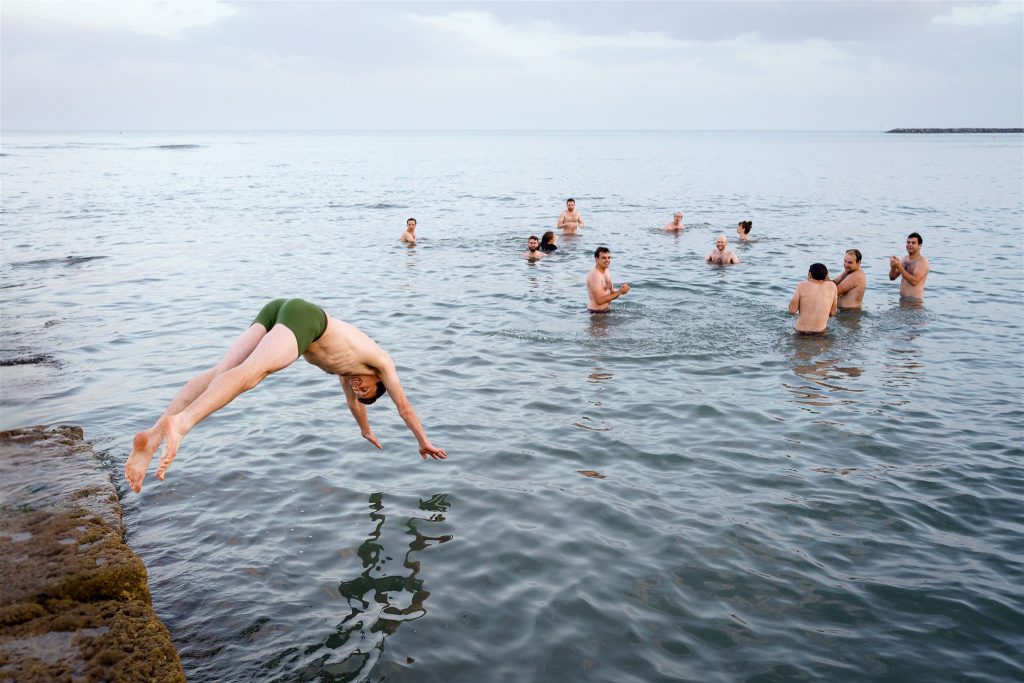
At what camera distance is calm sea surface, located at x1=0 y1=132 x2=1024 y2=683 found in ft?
17.4

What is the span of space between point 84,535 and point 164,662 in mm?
1631

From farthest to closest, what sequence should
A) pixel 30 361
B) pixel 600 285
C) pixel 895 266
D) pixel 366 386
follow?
pixel 895 266
pixel 600 285
pixel 30 361
pixel 366 386

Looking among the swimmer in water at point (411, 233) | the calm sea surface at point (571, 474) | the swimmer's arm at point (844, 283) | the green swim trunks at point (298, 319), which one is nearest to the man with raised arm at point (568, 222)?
the swimmer in water at point (411, 233)

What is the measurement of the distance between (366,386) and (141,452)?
210 cm

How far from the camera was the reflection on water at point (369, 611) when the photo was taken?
4949 millimetres

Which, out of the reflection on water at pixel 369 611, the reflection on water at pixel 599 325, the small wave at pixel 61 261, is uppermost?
the small wave at pixel 61 261

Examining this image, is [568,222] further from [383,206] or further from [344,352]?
[344,352]

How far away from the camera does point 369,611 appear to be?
561cm

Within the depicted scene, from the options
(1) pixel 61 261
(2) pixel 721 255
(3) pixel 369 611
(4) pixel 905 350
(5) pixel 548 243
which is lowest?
(3) pixel 369 611

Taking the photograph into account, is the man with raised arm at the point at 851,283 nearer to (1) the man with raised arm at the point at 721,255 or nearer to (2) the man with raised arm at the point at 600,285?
(2) the man with raised arm at the point at 600,285

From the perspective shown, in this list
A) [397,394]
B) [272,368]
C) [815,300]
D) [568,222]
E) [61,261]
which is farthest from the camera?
[568,222]

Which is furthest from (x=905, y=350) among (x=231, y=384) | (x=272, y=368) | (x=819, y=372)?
(x=231, y=384)

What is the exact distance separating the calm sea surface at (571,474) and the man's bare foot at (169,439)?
1.53 meters

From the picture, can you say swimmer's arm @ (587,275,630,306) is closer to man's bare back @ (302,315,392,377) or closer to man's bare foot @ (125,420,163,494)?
man's bare back @ (302,315,392,377)
